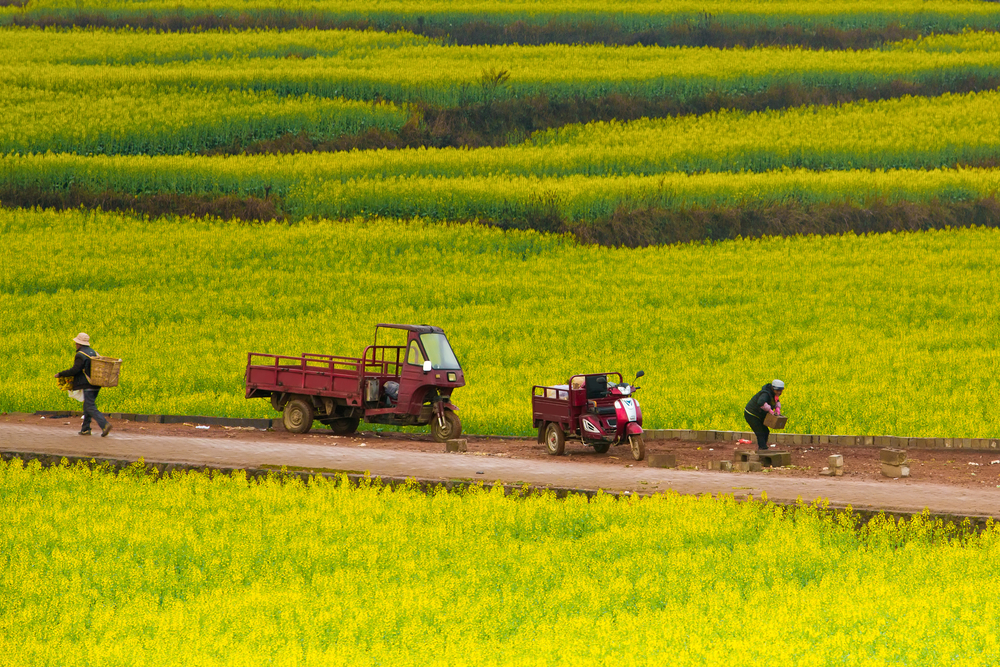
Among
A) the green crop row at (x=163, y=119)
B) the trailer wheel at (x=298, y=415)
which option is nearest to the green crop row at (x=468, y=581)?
the trailer wheel at (x=298, y=415)

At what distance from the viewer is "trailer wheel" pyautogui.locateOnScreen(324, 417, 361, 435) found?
26453 millimetres

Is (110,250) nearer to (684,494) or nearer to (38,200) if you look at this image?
(38,200)

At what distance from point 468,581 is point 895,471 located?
30.1ft

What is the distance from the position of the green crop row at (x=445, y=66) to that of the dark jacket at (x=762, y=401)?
46.1 m

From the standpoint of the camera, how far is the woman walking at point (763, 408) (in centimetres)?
2164

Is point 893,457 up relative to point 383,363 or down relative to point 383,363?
down

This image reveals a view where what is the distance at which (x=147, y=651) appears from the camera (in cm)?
1110

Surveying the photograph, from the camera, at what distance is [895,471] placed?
65.7 ft

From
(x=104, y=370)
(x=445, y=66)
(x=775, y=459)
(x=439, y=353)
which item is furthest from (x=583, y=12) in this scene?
(x=775, y=459)

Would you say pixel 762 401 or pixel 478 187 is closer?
pixel 762 401

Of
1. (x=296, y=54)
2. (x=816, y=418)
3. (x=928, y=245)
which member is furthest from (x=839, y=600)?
(x=296, y=54)

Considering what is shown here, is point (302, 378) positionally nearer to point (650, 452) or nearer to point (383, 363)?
point (383, 363)

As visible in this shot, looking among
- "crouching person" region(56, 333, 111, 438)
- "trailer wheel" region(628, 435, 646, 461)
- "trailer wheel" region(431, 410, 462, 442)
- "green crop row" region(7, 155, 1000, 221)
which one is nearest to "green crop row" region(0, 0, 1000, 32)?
"green crop row" region(7, 155, 1000, 221)

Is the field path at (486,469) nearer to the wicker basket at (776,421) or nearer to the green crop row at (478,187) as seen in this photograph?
the wicker basket at (776,421)
